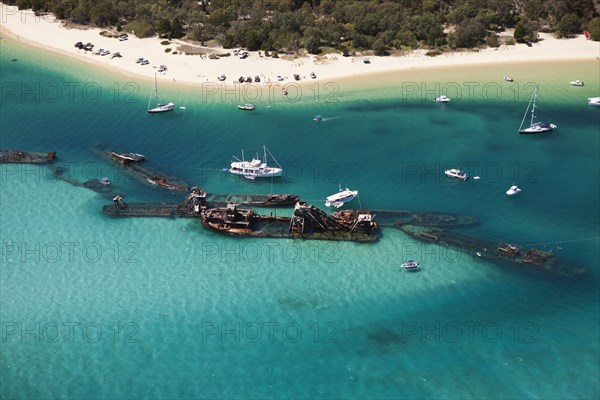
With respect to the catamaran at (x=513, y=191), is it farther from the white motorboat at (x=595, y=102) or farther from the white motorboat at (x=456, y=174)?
the white motorboat at (x=595, y=102)

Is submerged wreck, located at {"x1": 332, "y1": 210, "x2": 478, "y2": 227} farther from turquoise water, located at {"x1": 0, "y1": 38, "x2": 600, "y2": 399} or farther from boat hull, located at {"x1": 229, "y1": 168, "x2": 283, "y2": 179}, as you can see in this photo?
boat hull, located at {"x1": 229, "y1": 168, "x2": 283, "y2": 179}

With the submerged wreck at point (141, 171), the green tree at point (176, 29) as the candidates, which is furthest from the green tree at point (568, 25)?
the submerged wreck at point (141, 171)

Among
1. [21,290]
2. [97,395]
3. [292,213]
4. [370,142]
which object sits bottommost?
[97,395]

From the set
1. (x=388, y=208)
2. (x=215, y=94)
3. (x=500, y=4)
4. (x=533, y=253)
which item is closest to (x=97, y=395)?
(x=388, y=208)

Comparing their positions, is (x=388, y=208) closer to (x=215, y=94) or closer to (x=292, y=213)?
(x=292, y=213)

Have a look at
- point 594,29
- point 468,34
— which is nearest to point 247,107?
point 468,34

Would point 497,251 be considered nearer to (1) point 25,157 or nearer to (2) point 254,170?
(2) point 254,170
